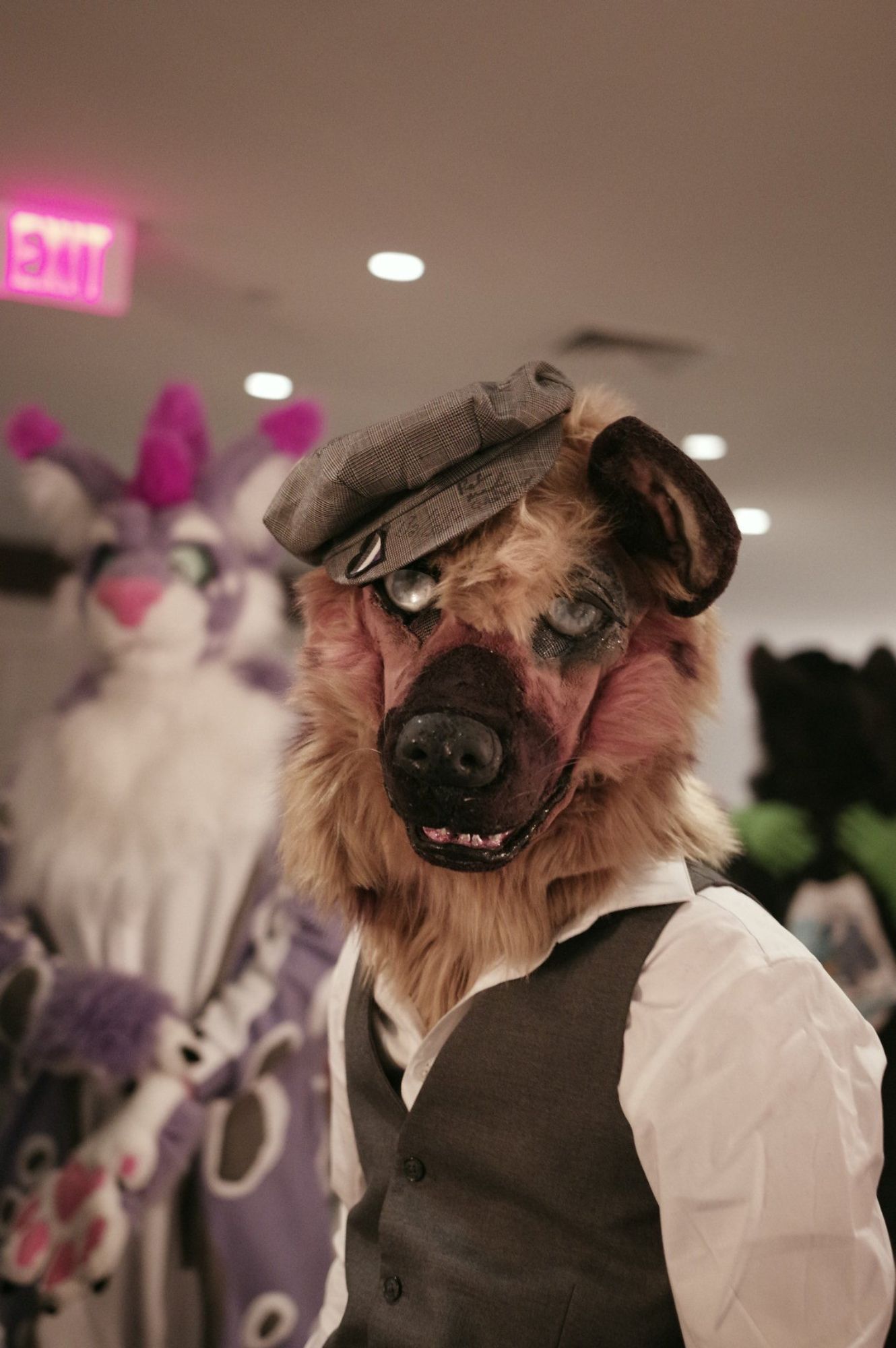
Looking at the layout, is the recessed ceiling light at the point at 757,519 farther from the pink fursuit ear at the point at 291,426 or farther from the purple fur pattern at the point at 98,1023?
the purple fur pattern at the point at 98,1023

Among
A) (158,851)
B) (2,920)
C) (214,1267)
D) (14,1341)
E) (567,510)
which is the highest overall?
(567,510)

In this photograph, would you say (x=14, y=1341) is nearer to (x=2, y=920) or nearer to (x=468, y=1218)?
(x=2, y=920)

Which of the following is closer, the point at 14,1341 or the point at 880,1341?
the point at 880,1341

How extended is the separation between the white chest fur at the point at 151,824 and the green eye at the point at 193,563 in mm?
133

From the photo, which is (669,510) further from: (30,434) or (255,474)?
(30,434)

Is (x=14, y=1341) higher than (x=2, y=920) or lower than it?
lower

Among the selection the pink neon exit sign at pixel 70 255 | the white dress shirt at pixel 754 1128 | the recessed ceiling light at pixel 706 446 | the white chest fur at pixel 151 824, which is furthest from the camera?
the recessed ceiling light at pixel 706 446

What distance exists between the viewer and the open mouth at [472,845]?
2.29 feet

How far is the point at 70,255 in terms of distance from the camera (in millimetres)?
2064

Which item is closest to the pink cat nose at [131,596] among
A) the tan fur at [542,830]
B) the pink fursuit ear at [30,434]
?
the pink fursuit ear at [30,434]

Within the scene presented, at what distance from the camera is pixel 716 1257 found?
67 centimetres

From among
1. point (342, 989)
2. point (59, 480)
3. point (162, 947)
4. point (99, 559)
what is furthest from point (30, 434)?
point (342, 989)

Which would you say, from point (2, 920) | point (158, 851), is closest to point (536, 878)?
point (158, 851)

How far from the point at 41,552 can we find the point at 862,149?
11.0ft
